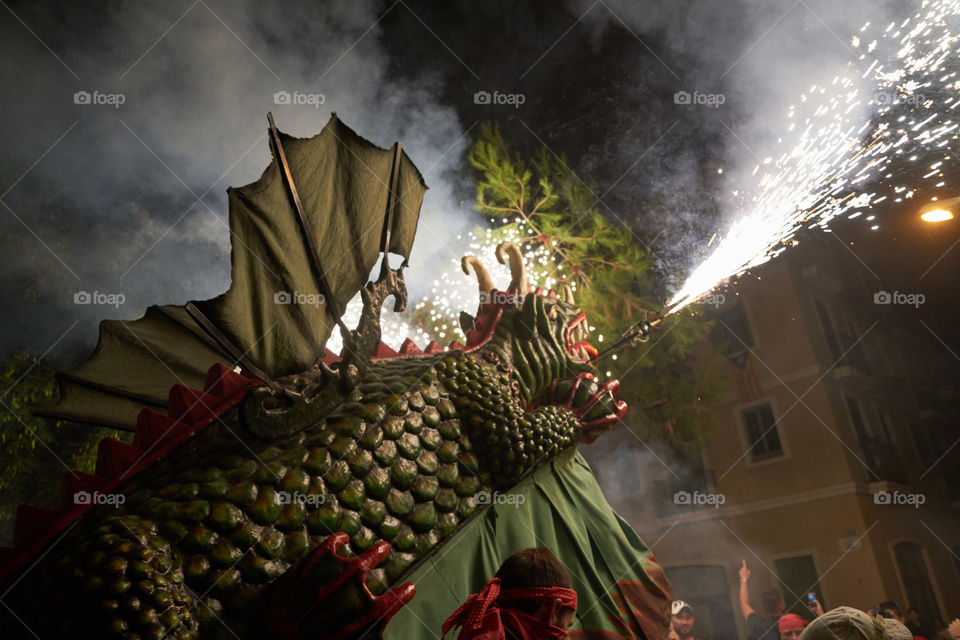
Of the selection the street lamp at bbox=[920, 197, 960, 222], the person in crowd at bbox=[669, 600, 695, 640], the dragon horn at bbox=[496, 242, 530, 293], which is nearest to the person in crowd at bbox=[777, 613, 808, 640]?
the person in crowd at bbox=[669, 600, 695, 640]

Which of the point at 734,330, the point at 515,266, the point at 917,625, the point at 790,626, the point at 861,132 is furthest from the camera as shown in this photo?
the point at 734,330

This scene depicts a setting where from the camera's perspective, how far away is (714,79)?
367cm

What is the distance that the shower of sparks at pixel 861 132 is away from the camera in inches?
128

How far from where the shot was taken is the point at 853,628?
1613mm

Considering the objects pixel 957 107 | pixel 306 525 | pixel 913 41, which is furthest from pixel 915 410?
pixel 306 525

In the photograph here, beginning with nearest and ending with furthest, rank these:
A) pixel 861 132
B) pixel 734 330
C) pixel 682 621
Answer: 1. pixel 861 132
2. pixel 682 621
3. pixel 734 330

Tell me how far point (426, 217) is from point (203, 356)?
5.72 feet

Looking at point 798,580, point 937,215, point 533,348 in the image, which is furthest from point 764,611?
point 533,348

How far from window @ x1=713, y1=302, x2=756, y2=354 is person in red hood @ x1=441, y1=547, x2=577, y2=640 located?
4.87 m

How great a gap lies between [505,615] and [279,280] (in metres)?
1.02

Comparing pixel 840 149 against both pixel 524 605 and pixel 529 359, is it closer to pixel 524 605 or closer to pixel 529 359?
pixel 529 359

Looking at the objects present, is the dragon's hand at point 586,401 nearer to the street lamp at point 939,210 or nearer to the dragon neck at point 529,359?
the dragon neck at point 529,359

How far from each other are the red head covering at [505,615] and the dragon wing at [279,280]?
75 cm

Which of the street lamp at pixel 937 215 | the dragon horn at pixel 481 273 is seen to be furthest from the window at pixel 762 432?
the dragon horn at pixel 481 273
